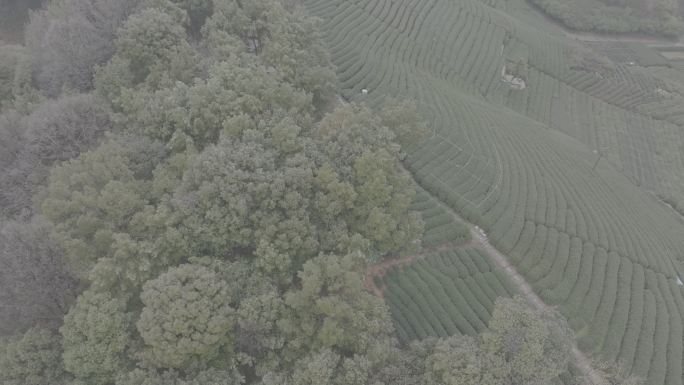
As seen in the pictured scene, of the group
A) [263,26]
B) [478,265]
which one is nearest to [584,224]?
[478,265]

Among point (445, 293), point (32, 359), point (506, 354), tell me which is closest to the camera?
point (506, 354)

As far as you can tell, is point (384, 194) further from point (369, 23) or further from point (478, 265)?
point (369, 23)

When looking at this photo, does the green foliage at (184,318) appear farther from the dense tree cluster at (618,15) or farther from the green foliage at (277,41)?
the dense tree cluster at (618,15)

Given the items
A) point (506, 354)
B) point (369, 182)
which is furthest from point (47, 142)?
point (506, 354)

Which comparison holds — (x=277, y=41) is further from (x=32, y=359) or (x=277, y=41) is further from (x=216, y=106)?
(x=32, y=359)

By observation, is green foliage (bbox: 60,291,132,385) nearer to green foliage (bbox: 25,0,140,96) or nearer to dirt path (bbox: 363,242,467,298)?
dirt path (bbox: 363,242,467,298)

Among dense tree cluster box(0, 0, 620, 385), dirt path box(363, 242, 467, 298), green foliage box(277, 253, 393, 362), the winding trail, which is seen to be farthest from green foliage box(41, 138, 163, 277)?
the winding trail

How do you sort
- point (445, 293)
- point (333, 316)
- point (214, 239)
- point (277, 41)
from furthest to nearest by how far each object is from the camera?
point (277, 41), point (445, 293), point (214, 239), point (333, 316)
